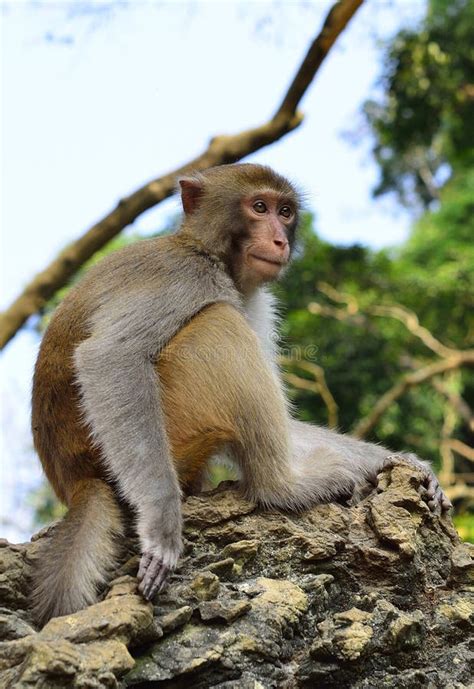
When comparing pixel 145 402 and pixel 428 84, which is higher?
pixel 145 402

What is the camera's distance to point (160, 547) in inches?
158

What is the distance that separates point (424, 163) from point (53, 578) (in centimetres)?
4366

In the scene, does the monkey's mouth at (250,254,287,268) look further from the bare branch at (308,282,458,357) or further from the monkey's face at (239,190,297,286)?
the bare branch at (308,282,458,357)

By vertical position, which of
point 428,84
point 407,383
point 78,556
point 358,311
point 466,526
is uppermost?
point 78,556

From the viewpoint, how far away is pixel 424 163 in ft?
148

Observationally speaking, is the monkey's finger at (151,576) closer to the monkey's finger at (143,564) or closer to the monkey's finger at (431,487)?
the monkey's finger at (143,564)

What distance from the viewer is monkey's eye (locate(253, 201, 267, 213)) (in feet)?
18.5

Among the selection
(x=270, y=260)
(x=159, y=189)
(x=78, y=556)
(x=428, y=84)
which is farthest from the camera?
(x=428, y=84)

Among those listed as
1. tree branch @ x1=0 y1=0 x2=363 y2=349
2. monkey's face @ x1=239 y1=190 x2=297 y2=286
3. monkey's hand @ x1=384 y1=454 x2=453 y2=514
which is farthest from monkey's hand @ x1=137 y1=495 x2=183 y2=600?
tree branch @ x1=0 y1=0 x2=363 y2=349

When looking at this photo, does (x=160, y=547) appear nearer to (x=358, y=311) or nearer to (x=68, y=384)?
(x=68, y=384)

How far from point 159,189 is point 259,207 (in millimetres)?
3213

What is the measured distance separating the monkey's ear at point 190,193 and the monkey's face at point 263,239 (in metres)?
0.35

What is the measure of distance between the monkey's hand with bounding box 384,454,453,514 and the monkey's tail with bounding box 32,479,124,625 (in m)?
1.64

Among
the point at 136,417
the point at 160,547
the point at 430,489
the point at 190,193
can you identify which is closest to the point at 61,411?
the point at 136,417
